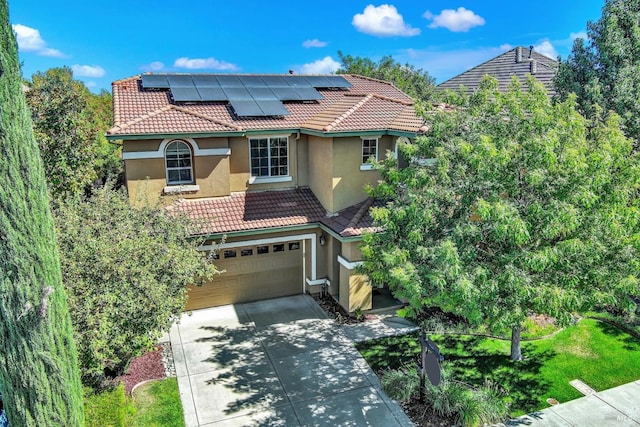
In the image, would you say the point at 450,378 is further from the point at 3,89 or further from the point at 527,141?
the point at 3,89

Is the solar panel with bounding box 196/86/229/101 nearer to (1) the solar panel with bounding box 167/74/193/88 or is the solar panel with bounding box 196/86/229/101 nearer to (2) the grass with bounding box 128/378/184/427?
(1) the solar panel with bounding box 167/74/193/88

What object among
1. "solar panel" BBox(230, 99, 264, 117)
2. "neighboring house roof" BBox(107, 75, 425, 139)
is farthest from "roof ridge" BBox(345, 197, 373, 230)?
"solar panel" BBox(230, 99, 264, 117)

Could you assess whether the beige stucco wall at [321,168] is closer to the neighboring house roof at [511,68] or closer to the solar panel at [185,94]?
the solar panel at [185,94]

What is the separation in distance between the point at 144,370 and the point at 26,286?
6.32m

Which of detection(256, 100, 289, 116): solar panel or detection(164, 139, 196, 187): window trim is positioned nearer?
detection(164, 139, 196, 187): window trim

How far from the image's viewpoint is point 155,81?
60.8 ft

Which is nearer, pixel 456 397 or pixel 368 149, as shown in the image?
pixel 456 397

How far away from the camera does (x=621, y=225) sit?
29.3ft

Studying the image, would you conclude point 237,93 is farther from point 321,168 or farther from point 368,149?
point 368,149

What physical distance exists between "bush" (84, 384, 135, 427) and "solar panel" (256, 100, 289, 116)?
10709mm

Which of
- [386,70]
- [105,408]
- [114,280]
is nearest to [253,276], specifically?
[114,280]

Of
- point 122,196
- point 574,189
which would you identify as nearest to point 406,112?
point 574,189

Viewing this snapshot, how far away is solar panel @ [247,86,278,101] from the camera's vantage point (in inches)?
723

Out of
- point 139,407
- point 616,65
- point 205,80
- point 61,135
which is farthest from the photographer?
point 205,80
